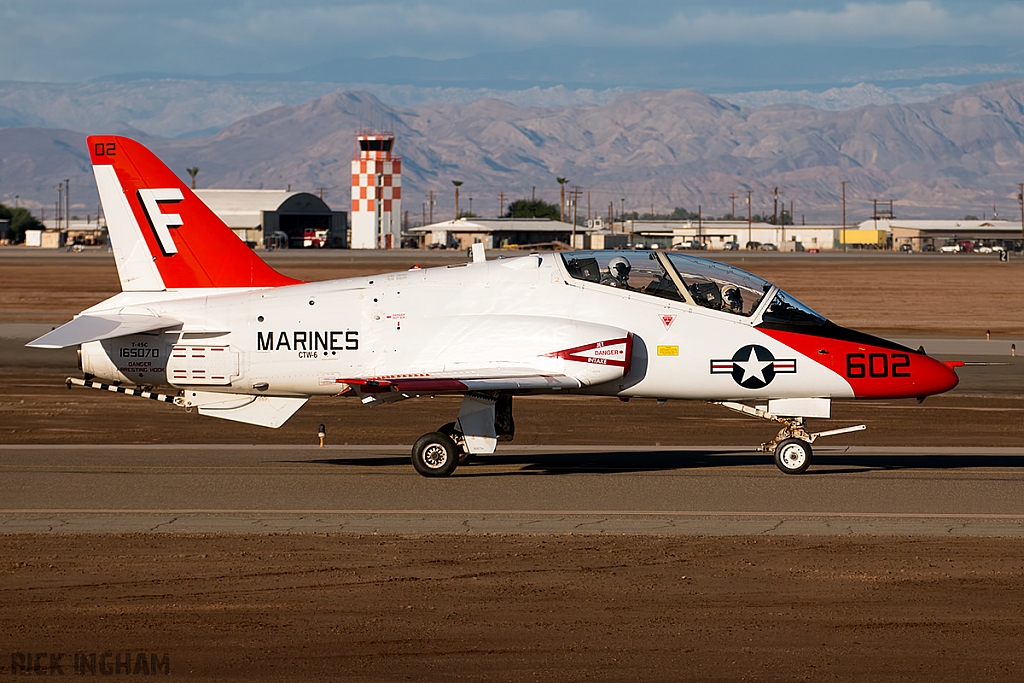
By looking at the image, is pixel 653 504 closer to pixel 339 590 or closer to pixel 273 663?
pixel 339 590

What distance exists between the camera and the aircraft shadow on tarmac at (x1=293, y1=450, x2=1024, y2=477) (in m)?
16.5

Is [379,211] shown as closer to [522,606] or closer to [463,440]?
[463,440]

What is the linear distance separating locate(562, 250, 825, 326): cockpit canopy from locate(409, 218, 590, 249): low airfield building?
417ft

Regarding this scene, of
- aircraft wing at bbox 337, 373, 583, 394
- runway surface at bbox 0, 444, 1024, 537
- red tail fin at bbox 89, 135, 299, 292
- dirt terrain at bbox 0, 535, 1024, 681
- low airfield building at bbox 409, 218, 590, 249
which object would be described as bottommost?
dirt terrain at bbox 0, 535, 1024, 681

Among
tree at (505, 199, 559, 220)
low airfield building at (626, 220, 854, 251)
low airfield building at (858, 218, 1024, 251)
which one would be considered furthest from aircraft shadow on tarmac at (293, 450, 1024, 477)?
tree at (505, 199, 559, 220)

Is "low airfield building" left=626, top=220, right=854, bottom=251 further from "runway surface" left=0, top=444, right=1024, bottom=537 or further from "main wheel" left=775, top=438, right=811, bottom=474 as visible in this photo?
"main wheel" left=775, top=438, right=811, bottom=474

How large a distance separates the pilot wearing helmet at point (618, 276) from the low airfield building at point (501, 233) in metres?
127

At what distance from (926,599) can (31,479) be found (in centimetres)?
1084

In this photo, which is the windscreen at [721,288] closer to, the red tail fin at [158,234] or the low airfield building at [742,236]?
the red tail fin at [158,234]

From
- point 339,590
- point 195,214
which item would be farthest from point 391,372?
point 339,590

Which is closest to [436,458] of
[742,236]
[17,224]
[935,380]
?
[935,380]

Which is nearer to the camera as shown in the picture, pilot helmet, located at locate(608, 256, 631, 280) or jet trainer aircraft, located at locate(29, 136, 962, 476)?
jet trainer aircraft, located at locate(29, 136, 962, 476)

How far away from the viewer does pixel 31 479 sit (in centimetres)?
1557

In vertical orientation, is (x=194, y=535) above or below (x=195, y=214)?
below
